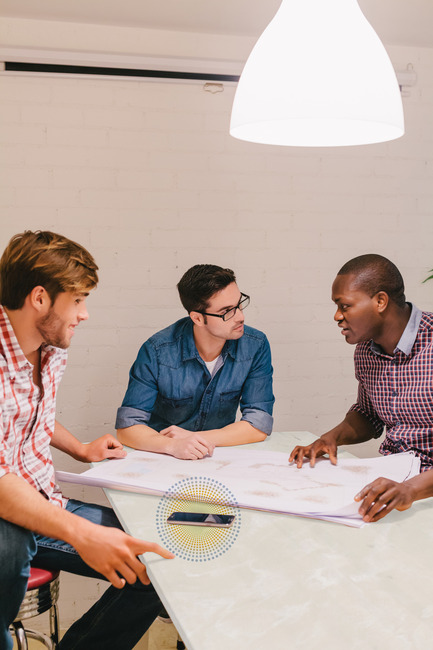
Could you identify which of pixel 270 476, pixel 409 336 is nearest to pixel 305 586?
pixel 270 476

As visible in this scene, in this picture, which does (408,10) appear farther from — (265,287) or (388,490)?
Result: (388,490)

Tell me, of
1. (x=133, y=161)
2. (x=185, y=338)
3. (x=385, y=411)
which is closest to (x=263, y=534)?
(x=385, y=411)

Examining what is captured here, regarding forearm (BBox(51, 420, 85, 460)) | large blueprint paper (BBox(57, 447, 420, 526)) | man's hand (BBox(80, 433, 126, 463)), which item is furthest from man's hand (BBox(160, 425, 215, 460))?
forearm (BBox(51, 420, 85, 460))

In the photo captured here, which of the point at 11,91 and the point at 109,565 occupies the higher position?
the point at 11,91

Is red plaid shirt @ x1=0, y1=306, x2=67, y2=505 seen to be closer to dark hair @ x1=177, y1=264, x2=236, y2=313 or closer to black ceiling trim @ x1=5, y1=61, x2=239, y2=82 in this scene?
dark hair @ x1=177, y1=264, x2=236, y2=313

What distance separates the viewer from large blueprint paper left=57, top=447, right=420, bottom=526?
4.78 feet

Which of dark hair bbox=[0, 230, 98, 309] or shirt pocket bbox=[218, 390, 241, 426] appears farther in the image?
shirt pocket bbox=[218, 390, 241, 426]

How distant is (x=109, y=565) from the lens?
1238 mm

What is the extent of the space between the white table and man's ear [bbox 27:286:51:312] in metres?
0.56

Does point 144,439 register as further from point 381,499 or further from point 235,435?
point 381,499

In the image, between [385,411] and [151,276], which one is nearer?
[385,411]

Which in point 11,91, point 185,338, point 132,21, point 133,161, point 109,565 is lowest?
point 109,565

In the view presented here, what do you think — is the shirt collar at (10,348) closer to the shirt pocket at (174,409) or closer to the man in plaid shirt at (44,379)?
the man in plaid shirt at (44,379)

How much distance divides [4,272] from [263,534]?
2.92 feet
